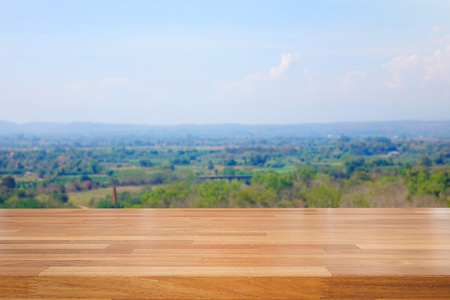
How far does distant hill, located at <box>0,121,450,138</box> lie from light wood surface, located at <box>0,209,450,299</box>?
7.69m

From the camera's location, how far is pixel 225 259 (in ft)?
5.76

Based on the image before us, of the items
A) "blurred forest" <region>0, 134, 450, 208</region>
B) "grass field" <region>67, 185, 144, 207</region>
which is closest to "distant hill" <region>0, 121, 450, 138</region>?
"blurred forest" <region>0, 134, 450, 208</region>

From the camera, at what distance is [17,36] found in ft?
32.2

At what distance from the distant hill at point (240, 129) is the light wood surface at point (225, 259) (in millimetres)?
7686

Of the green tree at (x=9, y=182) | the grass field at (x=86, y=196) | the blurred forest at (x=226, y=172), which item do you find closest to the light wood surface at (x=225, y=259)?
the grass field at (x=86, y=196)

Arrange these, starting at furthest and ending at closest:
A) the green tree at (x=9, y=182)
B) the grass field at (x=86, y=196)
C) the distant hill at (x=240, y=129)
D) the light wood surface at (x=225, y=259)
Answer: the distant hill at (x=240, y=129)
the green tree at (x=9, y=182)
the grass field at (x=86, y=196)
the light wood surface at (x=225, y=259)

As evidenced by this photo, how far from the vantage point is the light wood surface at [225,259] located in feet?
5.09

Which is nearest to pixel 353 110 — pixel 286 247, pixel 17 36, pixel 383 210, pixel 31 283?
pixel 383 210

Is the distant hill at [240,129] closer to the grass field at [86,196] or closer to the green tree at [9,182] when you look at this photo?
the green tree at [9,182]

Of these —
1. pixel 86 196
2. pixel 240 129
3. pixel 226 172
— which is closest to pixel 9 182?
pixel 86 196

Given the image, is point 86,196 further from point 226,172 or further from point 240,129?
point 240,129

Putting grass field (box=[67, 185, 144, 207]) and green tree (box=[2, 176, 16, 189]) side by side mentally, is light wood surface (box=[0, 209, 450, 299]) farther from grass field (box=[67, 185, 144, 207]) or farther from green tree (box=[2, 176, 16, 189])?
green tree (box=[2, 176, 16, 189])

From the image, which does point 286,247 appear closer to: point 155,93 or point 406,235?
point 406,235

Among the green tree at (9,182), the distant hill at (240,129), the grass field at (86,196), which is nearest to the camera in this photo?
the grass field at (86,196)
